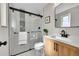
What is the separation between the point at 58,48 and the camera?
1.82 metres

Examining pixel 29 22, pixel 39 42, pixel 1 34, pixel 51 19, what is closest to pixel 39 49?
pixel 39 42

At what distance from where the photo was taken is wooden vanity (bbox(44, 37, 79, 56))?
1.34 metres

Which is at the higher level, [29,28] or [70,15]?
[70,15]

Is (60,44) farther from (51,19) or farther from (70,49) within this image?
(51,19)

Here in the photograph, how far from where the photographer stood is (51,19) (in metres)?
2.64

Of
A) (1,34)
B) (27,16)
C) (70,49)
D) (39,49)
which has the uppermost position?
(27,16)

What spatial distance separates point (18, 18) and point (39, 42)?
0.60 metres

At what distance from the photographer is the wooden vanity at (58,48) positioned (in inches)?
52.7

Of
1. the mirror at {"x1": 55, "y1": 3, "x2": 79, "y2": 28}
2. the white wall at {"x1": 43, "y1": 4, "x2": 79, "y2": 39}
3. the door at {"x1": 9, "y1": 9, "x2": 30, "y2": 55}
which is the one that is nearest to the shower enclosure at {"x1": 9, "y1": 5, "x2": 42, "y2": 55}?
the door at {"x1": 9, "y1": 9, "x2": 30, "y2": 55}

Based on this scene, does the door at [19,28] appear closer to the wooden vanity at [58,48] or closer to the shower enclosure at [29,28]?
the shower enclosure at [29,28]

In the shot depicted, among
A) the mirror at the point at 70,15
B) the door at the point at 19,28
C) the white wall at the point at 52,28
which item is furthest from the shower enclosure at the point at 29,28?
the mirror at the point at 70,15

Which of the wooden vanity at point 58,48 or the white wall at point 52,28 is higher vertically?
the white wall at point 52,28

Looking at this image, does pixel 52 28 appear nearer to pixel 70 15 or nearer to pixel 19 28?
pixel 70 15

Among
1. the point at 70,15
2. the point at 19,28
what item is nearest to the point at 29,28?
the point at 19,28
